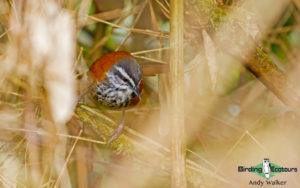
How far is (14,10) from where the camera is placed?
273 cm

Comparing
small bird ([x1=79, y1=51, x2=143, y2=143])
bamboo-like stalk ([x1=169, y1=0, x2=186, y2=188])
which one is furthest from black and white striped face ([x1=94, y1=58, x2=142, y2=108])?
bamboo-like stalk ([x1=169, y1=0, x2=186, y2=188])

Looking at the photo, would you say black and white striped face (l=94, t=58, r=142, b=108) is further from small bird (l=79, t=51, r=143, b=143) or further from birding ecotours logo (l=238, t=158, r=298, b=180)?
birding ecotours logo (l=238, t=158, r=298, b=180)

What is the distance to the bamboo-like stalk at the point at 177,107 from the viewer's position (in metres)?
2.27

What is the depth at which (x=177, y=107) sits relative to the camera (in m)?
2.29

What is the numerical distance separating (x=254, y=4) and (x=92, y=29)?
1.91 m

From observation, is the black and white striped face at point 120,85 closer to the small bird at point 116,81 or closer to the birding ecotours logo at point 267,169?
the small bird at point 116,81

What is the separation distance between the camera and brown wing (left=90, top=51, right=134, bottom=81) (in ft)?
11.9

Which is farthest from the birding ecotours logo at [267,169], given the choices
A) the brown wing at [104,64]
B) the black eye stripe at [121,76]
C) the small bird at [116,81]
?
the brown wing at [104,64]

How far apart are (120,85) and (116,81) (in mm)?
59

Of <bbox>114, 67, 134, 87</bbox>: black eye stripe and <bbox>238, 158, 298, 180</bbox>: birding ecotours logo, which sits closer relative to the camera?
<bbox>238, 158, 298, 180</bbox>: birding ecotours logo

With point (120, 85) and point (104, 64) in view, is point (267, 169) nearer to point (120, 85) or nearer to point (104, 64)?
point (120, 85)

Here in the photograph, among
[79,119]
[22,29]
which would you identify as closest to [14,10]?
[22,29]

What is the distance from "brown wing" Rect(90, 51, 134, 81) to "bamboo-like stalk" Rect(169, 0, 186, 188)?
4.39 ft

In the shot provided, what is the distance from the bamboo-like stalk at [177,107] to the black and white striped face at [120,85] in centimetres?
118
